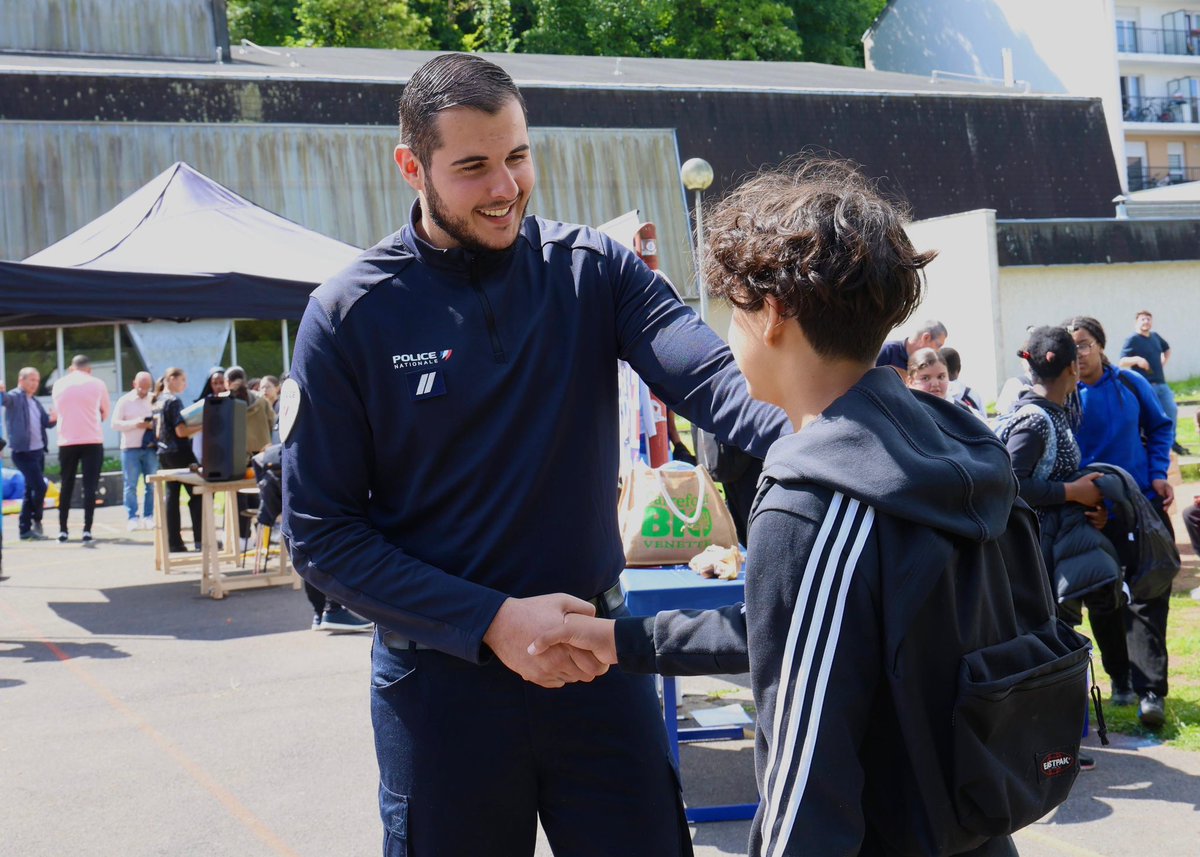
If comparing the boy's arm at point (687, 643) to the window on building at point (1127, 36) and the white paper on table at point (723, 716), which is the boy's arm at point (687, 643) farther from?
the window on building at point (1127, 36)

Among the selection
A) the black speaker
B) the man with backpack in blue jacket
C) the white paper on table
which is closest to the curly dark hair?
the man with backpack in blue jacket

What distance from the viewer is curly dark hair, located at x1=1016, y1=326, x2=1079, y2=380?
219 inches

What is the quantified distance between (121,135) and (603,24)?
24373 mm

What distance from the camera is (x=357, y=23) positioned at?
145ft

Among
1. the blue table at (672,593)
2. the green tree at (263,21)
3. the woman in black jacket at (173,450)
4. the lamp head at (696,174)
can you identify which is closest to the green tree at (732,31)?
the green tree at (263,21)

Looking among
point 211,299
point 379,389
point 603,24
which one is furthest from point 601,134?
point 379,389

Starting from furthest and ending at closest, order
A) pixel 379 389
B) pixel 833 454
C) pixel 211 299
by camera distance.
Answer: pixel 211 299 → pixel 379 389 → pixel 833 454

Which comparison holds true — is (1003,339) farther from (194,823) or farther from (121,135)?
(194,823)

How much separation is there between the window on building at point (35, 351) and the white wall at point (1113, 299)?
20254 millimetres

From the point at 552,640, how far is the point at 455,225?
0.85m

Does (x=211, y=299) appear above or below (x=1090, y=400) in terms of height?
above

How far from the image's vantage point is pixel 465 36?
4869 centimetres

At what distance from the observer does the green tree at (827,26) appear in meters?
51.2

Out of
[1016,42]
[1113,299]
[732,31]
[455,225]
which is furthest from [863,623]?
[1016,42]
